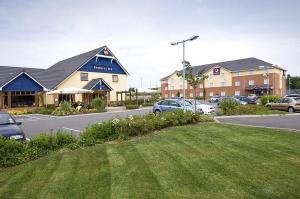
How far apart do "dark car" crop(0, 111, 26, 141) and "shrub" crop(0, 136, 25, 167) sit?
128 centimetres

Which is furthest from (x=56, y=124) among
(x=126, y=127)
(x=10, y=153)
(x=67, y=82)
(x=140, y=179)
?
(x=67, y=82)

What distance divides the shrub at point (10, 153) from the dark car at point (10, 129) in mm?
1276

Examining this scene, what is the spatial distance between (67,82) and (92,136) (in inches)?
1214

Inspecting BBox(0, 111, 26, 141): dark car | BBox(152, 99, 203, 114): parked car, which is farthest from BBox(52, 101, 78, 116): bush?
BBox(0, 111, 26, 141): dark car

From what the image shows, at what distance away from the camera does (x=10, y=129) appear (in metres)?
10.9

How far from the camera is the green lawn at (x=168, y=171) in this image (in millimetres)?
5625

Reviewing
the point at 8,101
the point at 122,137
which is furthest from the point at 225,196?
the point at 8,101

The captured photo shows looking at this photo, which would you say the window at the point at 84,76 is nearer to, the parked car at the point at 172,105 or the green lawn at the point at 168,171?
the parked car at the point at 172,105

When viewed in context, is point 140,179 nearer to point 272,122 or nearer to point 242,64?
point 272,122

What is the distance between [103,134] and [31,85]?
84.1 feet

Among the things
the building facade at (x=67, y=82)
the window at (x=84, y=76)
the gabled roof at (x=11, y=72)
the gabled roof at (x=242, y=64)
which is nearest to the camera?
the gabled roof at (x=11, y=72)

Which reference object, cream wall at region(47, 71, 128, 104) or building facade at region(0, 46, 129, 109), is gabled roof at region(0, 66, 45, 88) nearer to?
building facade at region(0, 46, 129, 109)

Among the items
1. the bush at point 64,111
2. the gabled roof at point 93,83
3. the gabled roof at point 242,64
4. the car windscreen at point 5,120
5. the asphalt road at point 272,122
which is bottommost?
the asphalt road at point 272,122

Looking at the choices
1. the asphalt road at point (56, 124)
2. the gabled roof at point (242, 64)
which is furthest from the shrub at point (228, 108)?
the gabled roof at point (242, 64)
